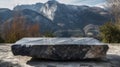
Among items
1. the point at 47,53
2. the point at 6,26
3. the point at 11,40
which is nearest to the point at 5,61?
the point at 47,53

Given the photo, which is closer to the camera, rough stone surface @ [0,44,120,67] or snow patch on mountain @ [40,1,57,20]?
rough stone surface @ [0,44,120,67]

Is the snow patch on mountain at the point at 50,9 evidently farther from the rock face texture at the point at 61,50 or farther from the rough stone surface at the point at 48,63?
the rock face texture at the point at 61,50

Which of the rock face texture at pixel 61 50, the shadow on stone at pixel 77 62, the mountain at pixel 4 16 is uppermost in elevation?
the mountain at pixel 4 16

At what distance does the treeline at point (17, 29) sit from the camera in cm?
998

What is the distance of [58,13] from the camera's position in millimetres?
30172

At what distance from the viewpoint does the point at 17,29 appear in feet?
34.5

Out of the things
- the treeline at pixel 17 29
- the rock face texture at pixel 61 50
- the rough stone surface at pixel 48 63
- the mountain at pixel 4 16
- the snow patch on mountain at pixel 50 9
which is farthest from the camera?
the snow patch on mountain at pixel 50 9

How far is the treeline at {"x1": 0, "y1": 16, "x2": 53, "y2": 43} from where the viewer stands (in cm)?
998

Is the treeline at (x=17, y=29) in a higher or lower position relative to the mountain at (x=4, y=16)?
lower

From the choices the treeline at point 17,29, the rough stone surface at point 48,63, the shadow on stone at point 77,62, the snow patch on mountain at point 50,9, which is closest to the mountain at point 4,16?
the treeline at point 17,29

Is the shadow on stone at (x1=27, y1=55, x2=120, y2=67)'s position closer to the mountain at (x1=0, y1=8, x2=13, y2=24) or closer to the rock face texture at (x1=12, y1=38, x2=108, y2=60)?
the rock face texture at (x1=12, y1=38, x2=108, y2=60)

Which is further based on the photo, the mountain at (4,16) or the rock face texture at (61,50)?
the mountain at (4,16)

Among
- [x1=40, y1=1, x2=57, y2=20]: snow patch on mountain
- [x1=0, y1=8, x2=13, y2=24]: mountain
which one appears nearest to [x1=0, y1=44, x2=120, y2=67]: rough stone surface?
[x1=0, y1=8, x2=13, y2=24]: mountain

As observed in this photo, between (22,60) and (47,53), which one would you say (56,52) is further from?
(22,60)
